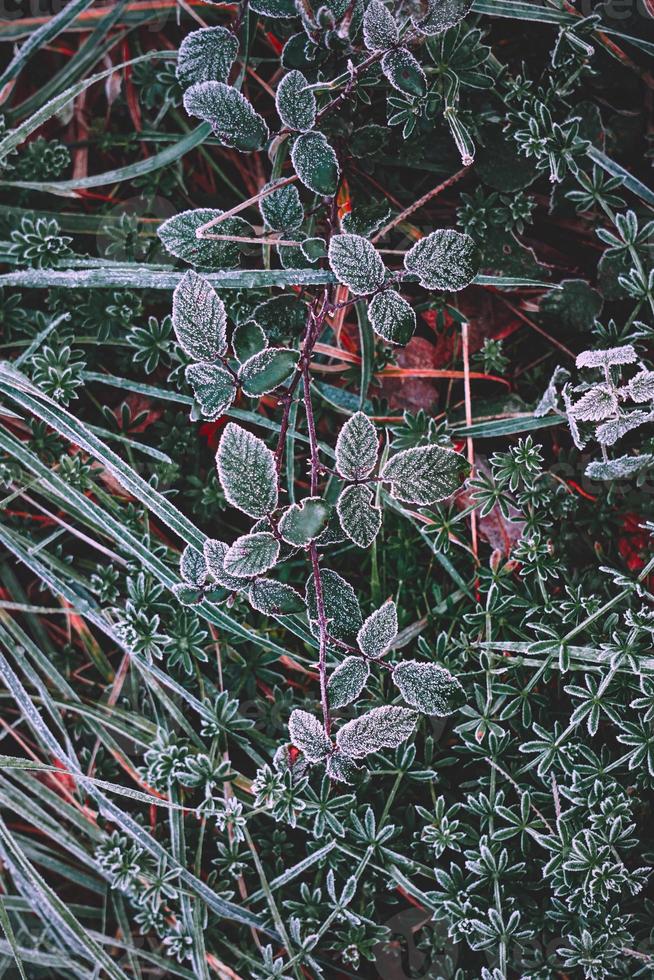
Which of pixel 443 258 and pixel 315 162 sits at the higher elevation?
pixel 315 162

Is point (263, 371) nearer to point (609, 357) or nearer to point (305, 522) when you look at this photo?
point (305, 522)

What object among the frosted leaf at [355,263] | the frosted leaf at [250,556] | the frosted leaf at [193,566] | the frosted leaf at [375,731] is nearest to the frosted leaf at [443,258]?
the frosted leaf at [355,263]

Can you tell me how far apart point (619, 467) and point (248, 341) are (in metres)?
1.06

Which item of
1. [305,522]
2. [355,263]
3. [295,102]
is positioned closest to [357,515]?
[305,522]

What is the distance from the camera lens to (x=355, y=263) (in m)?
1.91

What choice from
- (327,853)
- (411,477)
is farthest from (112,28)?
(327,853)

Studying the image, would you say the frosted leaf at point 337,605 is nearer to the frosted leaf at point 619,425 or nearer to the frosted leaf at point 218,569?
the frosted leaf at point 218,569

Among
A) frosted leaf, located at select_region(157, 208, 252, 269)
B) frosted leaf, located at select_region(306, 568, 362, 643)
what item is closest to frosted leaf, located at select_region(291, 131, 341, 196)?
frosted leaf, located at select_region(157, 208, 252, 269)

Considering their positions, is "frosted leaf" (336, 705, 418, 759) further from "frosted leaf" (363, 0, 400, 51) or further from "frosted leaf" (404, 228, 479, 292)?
"frosted leaf" (363, 0, 400, 51)

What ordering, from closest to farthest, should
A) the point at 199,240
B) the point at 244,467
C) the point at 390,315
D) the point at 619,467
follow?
1. the point at 244,467
2. the point at 390,315
3. the point at 199,240
4. the point at 619,467

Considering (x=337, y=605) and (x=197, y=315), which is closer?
A: (x=197, y=315)

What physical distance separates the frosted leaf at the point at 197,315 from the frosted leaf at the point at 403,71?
70 centimetres

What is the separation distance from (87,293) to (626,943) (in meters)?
2.47

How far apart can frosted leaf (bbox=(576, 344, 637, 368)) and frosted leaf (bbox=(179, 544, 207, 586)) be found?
3.60 ft
